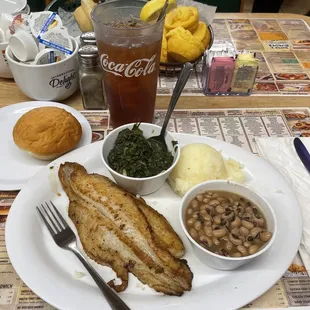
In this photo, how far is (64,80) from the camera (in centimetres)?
161

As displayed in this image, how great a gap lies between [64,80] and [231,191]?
90 centimetres

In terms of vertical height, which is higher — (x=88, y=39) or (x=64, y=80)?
(x=88, y=39)

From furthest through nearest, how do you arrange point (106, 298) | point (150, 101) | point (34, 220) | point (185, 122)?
1. point (185, 122)
2. point (150, 101)
3. point (34, 220)
4. point (106, 298)

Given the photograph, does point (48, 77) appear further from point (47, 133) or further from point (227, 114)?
point (227, 114)

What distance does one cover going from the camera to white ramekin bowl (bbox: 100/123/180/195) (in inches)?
47.2

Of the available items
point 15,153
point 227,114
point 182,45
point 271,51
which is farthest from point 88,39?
point 271,51

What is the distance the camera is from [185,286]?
0.97 m

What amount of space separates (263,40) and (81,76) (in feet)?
3.91

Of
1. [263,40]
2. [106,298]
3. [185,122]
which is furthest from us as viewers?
[263,40]

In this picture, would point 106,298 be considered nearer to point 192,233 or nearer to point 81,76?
point 192,233

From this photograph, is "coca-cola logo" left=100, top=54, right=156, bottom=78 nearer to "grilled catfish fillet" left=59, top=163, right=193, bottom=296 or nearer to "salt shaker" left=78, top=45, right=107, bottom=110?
"salt shaker" left=78, top=45, right=107, bottom=110

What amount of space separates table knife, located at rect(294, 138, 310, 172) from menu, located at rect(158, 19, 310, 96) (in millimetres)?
444

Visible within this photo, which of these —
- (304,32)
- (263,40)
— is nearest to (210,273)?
(263,40)

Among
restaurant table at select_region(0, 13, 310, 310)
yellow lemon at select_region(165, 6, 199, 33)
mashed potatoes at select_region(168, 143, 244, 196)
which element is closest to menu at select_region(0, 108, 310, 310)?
restaurant table at select_region(0, 13, 310, 310)
